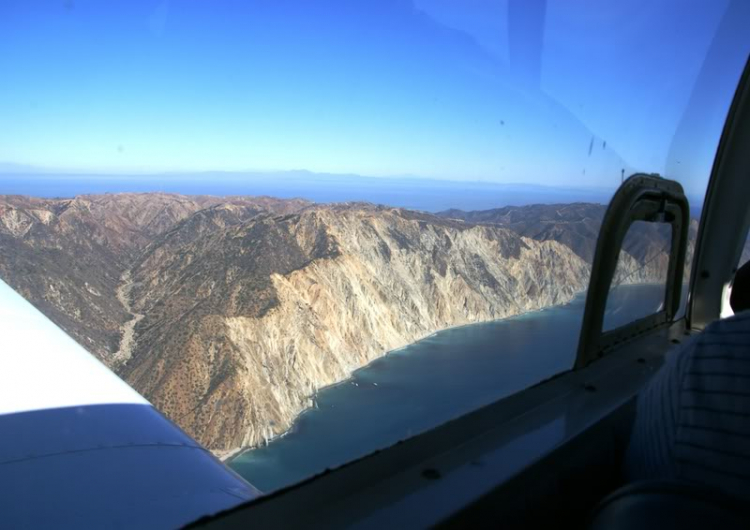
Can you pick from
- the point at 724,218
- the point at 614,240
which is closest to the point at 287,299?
the point at 724,218

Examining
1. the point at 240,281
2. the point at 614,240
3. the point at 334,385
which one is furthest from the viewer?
the point at 334,385

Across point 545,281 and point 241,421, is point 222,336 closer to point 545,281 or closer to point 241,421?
point 241,421

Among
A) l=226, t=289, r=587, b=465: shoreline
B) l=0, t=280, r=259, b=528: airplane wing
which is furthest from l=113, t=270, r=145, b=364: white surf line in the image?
l=0, t=280, r=259, b=528: airplane wing

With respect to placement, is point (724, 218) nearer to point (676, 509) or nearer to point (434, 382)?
point (434, 382)

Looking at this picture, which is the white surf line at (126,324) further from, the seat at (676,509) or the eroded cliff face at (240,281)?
the seat at (676,509)

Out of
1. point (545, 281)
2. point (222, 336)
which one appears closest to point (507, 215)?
point (545, 281)

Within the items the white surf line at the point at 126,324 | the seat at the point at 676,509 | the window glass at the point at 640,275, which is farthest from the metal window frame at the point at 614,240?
the white surf line at the point at 126,324

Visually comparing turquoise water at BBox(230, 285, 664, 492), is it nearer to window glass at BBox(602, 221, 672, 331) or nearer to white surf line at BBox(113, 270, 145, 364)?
window glass at BBox(602, 221, 672, 331)
